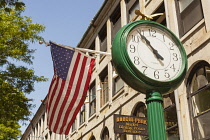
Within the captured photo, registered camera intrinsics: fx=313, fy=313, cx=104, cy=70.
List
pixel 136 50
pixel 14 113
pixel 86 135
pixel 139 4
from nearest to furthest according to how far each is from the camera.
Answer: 1. pixel 136 50
2. pixel 14 113
3. pixel 139 4
4. pixel 86 135

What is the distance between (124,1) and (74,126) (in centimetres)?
1090

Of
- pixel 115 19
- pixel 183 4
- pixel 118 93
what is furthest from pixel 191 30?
pixel 115 19

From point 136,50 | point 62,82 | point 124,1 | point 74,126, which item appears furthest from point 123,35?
point 74,126

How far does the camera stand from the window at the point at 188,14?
1123cm

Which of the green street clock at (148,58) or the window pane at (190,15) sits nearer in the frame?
the green street clock at (148,58)

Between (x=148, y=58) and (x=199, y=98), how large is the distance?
7.83 m

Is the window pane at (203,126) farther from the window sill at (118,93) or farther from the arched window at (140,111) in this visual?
the window sill at (118,93)

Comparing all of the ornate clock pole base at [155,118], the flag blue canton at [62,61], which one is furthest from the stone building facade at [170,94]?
the ornate clock pole base at [155,118]

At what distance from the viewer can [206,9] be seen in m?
10.4

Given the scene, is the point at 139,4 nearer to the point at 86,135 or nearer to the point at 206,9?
the point at 206,9

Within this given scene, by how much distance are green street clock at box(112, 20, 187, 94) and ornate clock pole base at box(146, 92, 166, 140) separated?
0.12 metres

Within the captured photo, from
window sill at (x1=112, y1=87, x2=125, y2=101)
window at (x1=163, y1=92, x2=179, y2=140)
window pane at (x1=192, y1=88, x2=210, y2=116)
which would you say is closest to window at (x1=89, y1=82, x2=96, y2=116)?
window sill at (x1=112, y1=87, x2=125, y2=101)

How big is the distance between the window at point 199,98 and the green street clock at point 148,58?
23.0 feet

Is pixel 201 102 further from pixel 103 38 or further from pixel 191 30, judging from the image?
pixel 103 38
